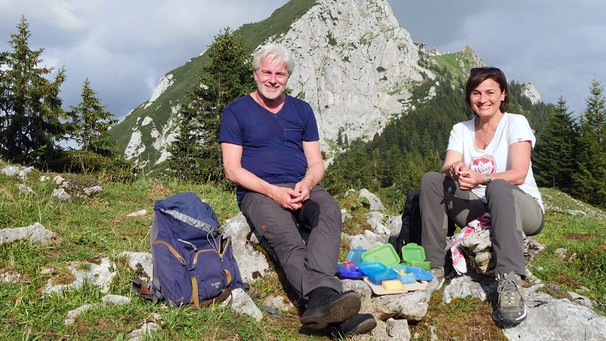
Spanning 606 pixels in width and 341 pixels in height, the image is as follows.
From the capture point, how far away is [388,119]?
189750 millimetres

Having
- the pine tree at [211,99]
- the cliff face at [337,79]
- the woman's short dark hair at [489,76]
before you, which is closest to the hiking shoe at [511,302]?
the woman's short dark hair at [489,76]

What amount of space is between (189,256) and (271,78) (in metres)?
2.39

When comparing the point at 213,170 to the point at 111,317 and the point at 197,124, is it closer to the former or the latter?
the point at 197,124

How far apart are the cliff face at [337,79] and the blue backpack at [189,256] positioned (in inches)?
6609

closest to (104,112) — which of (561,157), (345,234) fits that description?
(345,234)

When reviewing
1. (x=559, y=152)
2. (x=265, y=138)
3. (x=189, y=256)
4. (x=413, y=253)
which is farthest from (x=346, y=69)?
(x=189, y=256)

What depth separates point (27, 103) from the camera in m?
26.0

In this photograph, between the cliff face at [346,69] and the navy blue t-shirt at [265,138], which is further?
the cliff face at [346,69]

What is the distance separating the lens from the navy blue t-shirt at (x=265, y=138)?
4.91 metres

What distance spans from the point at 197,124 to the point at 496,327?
1138 inches

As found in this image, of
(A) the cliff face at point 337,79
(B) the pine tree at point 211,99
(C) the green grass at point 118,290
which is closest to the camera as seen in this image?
(C) the green grass at point 118,290

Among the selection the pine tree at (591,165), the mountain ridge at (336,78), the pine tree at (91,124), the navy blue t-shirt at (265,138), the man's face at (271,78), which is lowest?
the pine tree at (591,165)

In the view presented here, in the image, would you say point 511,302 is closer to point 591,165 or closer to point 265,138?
point 265,138

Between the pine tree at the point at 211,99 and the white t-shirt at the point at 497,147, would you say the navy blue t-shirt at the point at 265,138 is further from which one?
the pine tree at the point at 211,99
